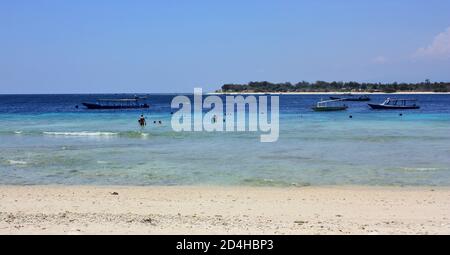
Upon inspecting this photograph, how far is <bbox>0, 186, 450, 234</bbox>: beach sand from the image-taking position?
872 centimetres

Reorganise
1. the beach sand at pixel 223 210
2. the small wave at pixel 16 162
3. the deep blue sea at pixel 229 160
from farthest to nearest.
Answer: the small wave at pixel 16 162
the deep blue sea at pixel 229 160
the beach sand at pixel 223 210

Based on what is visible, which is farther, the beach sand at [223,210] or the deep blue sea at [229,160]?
the deep blue sea at [229,160]

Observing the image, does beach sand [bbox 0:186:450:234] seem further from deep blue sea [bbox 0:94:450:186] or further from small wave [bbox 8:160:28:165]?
small wave [bbox 8:160:28:165]

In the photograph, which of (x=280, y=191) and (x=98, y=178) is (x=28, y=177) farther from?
(x=280, y=191)

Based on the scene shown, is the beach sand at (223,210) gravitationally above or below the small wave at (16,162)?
above

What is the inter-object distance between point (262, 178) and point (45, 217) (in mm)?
7863

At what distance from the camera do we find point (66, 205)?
454 inches

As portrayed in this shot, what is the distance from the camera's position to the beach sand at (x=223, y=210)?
8.72 m

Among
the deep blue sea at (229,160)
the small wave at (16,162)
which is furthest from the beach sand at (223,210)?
the small wave at (16,162)

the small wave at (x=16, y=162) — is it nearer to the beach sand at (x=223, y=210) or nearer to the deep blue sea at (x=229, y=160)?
the deep blue sea at (x=229, y=160)

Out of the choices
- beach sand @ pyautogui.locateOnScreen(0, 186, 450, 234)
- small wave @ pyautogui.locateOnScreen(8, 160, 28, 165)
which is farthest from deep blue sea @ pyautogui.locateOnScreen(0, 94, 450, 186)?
beach sand @ pyautogui.locateOnScreen(0, 186, 450, 234)

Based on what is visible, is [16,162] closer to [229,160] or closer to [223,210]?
[229,160]

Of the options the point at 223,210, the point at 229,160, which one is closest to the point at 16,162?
the point at 229,160
